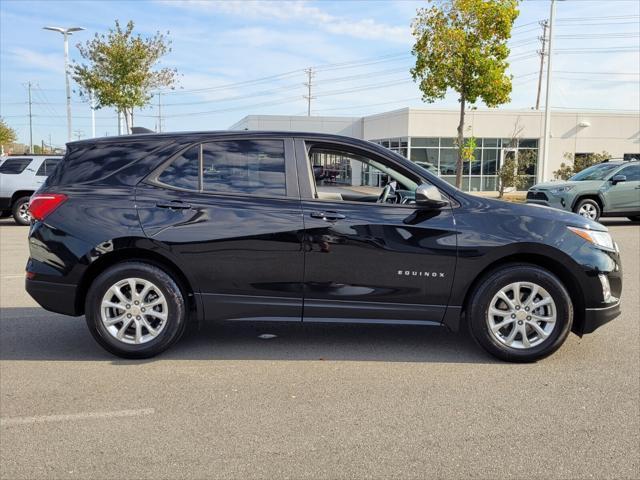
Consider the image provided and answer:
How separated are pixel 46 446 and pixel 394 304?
2.61 meters

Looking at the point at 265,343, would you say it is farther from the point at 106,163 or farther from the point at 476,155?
the point at 476,155

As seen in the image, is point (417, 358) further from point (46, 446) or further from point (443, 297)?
point (46, 446)

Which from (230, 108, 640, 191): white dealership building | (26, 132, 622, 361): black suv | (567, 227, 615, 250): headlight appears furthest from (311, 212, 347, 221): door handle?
(230, 108, 640, 191): white dealership building

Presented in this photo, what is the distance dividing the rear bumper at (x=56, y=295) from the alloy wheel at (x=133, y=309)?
28 cm

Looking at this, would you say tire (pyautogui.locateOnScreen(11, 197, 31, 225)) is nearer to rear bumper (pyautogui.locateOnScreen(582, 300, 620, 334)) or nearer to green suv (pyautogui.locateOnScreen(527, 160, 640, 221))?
green suv (pyautogui.locateOnScreen(527, 160, 640, 221))

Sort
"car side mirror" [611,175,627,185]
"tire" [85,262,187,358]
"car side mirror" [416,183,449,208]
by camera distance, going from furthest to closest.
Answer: "car side mirror" [611,175,627,185] → "tire" [85,262,187,358] → "car side mirror" [416,183,449,208]

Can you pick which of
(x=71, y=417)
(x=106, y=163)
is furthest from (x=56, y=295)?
(x=71, y=417)

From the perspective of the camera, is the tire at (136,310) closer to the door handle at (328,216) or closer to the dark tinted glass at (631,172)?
the door handle at (328,216)

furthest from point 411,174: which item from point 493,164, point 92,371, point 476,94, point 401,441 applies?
point 493,164

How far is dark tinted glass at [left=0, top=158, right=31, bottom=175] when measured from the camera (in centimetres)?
1540

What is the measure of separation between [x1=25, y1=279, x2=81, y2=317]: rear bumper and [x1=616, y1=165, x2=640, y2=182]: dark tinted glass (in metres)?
15.2

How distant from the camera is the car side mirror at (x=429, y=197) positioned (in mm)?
4539

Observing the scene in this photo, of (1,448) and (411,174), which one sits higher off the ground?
(411,174)

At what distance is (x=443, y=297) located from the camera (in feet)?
15.3
